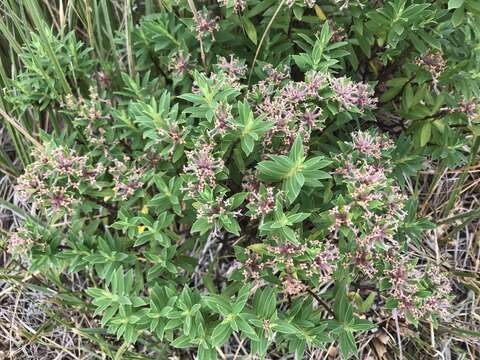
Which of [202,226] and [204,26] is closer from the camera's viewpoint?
[202,226]

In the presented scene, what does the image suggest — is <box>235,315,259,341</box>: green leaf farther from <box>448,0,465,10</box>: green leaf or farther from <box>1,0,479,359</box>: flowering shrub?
<box>448,0,465,10</box>: green leaf

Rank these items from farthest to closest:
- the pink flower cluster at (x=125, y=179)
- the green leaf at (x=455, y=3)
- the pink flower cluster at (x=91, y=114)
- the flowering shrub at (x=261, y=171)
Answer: the pink flower cluster at (x=91, y=114) → the pink flower cluster at (x=125, y=179) → the flowering shrub at (x=261, y=171) → the green leaf at (x=455, y=3)

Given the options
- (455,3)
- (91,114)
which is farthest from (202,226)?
(455,3)

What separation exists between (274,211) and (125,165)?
2.74 ft

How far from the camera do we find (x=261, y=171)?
7.06 feet

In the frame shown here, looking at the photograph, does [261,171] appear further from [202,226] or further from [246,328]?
[246,328]

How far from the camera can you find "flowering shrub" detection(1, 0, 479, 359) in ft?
6.98

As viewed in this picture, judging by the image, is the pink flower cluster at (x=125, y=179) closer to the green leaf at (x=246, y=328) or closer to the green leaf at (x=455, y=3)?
the green leaf at (x=246, y=328)

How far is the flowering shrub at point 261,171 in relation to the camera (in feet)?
6.98

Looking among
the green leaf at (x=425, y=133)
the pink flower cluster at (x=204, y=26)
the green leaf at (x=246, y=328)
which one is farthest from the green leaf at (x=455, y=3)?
the green leaf at (x=246, y=328)

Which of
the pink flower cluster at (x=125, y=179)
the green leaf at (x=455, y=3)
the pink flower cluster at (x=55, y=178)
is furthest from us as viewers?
the pink flower cluster at (x=125, y=179)

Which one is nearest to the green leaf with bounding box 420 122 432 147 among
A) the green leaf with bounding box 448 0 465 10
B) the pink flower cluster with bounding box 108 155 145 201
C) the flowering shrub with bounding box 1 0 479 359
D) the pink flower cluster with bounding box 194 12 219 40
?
the flowering shrub with bounding box 1 0 479 359

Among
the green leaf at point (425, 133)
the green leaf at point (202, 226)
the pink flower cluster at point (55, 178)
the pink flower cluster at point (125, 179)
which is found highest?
the pink flower cluster at point (55, 178)

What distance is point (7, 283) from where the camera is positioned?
3184 mm
